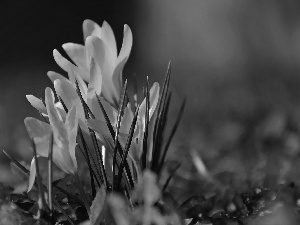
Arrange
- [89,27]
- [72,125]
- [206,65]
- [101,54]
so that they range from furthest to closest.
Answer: [206,65] < [89,27] < [101,54] < [72,125]

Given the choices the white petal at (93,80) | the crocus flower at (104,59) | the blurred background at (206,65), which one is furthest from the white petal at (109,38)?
the blurred background at (206,65)

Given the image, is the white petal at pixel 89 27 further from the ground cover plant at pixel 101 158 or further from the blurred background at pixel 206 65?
the blurred background at pixel 206 65

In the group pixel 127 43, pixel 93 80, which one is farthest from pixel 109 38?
pixel 93 80

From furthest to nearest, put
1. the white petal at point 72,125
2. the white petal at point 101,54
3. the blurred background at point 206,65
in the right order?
the blurred background at point 206,65 < the white petal at point 101,54 < the white petal at point 72,125

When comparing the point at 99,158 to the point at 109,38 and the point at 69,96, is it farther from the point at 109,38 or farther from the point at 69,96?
the point at 109,38

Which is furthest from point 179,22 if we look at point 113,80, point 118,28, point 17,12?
point 113,80
